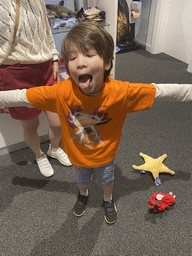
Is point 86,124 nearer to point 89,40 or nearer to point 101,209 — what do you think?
point 89,40

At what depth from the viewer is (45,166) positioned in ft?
4.84

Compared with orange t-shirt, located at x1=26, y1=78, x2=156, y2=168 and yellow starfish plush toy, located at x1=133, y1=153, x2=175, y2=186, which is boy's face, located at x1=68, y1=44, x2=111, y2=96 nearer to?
orange t-shirt, located at x1=26, y1=78, x2=156, y2=168

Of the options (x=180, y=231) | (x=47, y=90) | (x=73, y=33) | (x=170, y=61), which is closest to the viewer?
(x=73, y=33)

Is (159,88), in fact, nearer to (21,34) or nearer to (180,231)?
(21,34)

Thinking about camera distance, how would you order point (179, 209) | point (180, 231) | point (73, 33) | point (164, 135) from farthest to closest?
point (164, 135) → point (179, 209) → point (180, 231) → point (73, 33)

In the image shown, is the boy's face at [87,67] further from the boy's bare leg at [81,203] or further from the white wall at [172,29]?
the white wall at [172,29]

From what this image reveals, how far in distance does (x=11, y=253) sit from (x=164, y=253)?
849mm

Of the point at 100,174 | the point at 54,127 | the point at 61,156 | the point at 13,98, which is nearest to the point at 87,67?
the point at 13,98

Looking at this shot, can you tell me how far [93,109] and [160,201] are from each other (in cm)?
81

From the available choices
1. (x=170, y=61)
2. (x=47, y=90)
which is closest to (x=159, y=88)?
(x=47, y=90)

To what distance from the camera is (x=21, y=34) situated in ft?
2.82

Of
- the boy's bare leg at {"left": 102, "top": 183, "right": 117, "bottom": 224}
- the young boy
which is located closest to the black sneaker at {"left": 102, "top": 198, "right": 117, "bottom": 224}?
the boy's bare leg at {"left": 102, "top": 183, "right": 117, "bottom": 224}

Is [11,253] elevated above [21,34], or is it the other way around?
[21,34]

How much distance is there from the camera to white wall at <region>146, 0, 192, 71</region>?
9.78ft
